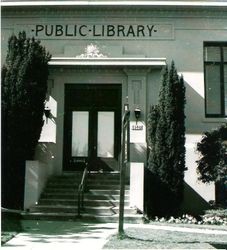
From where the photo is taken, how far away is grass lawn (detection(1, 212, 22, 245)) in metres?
7.87

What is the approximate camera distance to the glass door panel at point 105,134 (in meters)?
14.1

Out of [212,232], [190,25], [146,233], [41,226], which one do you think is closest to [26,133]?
[41,226]

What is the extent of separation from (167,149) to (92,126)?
3.16 m

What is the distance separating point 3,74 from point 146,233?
249 inches

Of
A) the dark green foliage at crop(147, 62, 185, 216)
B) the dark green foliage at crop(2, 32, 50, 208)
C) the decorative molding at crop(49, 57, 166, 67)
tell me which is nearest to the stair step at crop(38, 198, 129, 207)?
the dark green foliage at crop(2, 32, 50, 208)

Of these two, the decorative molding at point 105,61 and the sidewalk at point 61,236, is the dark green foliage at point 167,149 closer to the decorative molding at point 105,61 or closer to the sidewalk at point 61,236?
the decorative molding at point 105,61

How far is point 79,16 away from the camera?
46.9 feet

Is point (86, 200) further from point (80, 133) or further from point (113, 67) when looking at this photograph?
point (113, 67)

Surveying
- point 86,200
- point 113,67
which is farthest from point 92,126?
point 86,200

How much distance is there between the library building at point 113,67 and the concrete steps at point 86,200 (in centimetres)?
65

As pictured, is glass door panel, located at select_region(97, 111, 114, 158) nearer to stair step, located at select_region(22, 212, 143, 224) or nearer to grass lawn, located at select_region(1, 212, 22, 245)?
stair step, located at select_region(22, 212, 143, 224)

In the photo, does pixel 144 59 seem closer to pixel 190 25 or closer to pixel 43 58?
pixel 190 25

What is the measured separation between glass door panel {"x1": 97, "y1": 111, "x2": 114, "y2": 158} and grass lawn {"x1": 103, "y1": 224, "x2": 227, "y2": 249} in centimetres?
503

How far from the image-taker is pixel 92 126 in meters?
14.1
